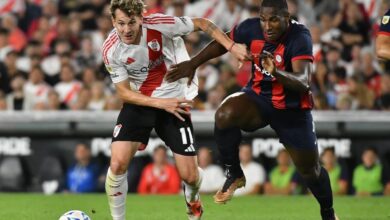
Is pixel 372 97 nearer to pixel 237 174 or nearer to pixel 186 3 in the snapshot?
pixel 186 3

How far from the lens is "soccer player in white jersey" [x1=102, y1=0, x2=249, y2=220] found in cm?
877

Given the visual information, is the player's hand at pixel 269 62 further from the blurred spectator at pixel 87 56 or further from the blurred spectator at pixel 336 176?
the blurred spectator at pixel 87 56

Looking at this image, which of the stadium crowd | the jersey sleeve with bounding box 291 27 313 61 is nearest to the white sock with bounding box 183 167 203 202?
the jersey sleeve with bounding box 291 27 313 61

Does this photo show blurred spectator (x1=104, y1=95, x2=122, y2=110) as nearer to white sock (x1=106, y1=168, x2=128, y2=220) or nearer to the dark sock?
white sock (x1=106, y1=168, x2=128, y2=220)

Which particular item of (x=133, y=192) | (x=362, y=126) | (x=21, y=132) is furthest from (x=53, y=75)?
Result: (x=362, y=126)

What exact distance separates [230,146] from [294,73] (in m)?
1.14

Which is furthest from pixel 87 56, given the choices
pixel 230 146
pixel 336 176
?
pixel 230 146

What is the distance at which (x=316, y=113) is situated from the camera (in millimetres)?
14953

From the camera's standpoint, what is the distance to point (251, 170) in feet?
49.4

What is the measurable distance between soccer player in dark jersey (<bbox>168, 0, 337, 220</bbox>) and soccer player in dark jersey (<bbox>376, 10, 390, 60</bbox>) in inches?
25.3

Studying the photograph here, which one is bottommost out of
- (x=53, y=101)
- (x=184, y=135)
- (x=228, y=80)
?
(x=53, y=101)

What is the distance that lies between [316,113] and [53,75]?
17.8 feet

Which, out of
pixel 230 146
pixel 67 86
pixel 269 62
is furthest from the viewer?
pixel 67 86

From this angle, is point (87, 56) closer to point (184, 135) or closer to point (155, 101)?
point (184, 135)
